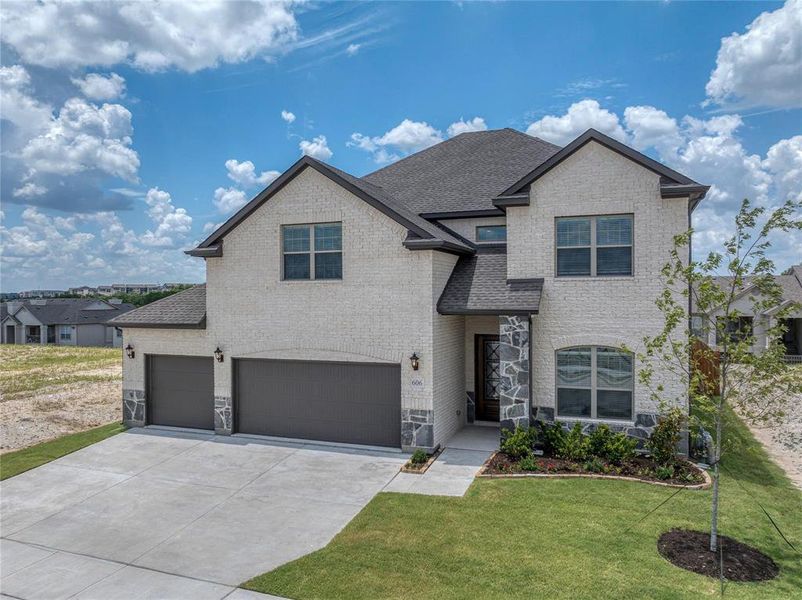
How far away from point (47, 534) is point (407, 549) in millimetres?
5802

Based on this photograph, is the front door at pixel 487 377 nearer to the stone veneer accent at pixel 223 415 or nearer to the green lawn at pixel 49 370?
the stone veneer accent at pixel 223 415

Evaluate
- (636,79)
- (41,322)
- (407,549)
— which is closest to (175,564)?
(407,549)

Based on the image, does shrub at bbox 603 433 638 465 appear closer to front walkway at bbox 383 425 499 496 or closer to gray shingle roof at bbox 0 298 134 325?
front walkway at bbox 383 425 499 496

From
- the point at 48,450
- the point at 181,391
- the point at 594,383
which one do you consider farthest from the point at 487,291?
the point at 48,450

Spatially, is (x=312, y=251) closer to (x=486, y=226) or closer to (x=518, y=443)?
(x=486, y=226)

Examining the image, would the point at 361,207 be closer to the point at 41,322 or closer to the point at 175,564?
the point at 175,564

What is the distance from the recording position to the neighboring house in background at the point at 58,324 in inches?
2306

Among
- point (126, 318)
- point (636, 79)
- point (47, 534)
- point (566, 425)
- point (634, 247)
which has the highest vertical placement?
point (636, 79)

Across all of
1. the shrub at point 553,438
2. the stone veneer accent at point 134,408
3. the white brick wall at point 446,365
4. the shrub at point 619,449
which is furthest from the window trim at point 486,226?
the stone veneer accent at point 134,408

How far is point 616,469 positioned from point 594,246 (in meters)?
4.98

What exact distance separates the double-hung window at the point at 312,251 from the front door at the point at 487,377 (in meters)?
4.58

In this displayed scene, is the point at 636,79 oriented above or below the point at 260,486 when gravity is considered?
above

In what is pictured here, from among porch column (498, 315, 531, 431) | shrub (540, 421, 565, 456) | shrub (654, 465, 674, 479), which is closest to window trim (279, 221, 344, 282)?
porch column (498, 315, 531, 431)

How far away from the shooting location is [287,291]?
13039 millimetres
